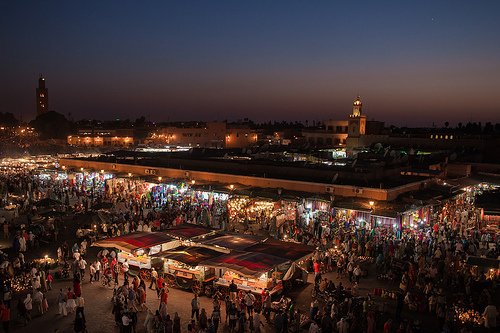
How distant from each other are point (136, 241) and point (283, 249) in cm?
511

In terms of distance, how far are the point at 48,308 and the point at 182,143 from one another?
64561mm

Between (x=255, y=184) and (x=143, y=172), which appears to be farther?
(x=143, y=172)

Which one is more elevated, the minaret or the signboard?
the minaret

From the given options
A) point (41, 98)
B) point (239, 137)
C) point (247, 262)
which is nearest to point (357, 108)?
point (239, 137)

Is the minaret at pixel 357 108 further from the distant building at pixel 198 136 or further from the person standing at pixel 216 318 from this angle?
the person standing at pixel 216 318

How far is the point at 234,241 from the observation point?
14.7 metres

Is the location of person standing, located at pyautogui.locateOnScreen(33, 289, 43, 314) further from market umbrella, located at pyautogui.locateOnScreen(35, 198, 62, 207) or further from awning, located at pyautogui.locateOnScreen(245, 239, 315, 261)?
market umbrella, located at pyautogui.locateOnScreen(35, 198, 62, 207)

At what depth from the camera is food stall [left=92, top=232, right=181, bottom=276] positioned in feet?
46.7

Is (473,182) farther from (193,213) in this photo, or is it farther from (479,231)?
(193,213)

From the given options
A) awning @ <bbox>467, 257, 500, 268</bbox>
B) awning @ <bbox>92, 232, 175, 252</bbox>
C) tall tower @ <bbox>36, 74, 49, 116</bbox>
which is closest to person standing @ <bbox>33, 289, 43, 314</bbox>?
awning @ <bbox>92, 232, 175, 252</bbox>

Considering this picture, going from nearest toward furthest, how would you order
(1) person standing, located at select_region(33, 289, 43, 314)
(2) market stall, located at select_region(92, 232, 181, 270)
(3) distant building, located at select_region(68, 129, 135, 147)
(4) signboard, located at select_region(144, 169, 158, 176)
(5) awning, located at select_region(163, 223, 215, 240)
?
(1) person standing, located at select_region(33, 289, 43, 314) → (2) market stall, located at select_region(92, 232, 181, 270) → (5) awning, located at select_region(163, 223, 215, 240) → (4) signboard, located at select_region(144, 169, 158, 176) → (3) distant building, located at select_region(68, 129, 135, 147)

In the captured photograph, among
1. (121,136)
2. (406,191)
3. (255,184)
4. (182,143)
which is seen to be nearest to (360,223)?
(406,191)

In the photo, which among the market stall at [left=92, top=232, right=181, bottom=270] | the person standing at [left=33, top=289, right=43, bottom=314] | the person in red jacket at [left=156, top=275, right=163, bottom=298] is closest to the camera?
the person standing at [left=33, top=289, right=43, bottom=314]

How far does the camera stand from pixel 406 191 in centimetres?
2072
